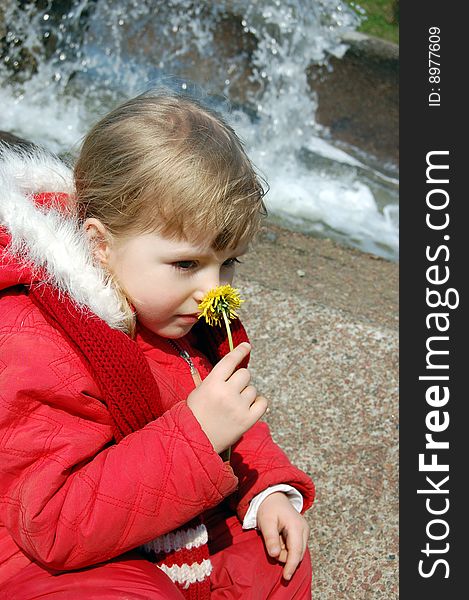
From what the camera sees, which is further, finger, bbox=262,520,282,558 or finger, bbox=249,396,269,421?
finger, bbox=262,520,282,558

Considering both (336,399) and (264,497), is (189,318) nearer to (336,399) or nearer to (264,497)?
(264,497)

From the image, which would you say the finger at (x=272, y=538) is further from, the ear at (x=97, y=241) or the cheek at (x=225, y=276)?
the ear at (x=97, y=241)

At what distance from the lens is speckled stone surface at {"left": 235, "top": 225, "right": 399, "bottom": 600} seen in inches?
111

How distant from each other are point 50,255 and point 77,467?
503 mm


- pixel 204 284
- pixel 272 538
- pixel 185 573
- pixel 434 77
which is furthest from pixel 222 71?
pixel 185 573

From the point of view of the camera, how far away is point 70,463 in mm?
1754

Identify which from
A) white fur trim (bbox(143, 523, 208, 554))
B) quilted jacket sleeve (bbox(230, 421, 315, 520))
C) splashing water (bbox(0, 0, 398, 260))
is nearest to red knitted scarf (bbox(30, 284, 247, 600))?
white fur trim (bbox(143, 523, 208, 554))

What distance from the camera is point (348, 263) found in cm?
492

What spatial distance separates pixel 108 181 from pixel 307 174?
4.72 metres

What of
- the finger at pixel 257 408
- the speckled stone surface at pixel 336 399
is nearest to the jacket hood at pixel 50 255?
the finger at pixel 257 408

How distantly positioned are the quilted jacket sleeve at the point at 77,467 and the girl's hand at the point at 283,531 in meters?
0.36

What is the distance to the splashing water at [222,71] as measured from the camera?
629cm

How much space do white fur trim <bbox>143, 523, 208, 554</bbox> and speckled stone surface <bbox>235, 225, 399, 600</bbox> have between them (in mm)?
783

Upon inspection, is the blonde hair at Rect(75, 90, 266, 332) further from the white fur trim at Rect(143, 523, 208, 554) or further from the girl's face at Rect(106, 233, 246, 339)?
the white fur trim at Rect(143, 523, 208, 554)
